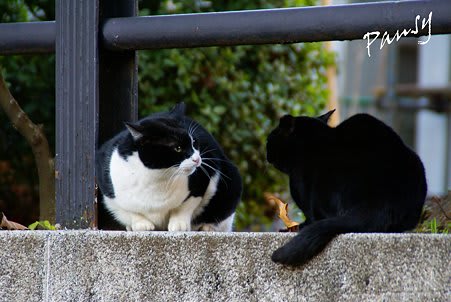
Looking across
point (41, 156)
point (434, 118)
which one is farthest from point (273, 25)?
point (434, 118)

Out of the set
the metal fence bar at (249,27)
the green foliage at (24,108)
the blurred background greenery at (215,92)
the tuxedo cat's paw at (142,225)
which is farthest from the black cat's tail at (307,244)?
the green foliage at (24,108)

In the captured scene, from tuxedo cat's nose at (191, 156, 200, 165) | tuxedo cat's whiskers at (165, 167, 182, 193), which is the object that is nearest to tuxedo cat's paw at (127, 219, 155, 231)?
tuxedo cat's whiskers at (165, 167, 182, 193)

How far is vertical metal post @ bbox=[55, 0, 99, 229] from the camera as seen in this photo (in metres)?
2.59

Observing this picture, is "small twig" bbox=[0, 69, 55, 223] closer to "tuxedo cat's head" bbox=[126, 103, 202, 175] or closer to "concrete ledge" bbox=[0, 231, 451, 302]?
"tuxedo cat's head" bbox=[126, 103, 202, 175]

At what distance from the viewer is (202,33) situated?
2523 millimetres

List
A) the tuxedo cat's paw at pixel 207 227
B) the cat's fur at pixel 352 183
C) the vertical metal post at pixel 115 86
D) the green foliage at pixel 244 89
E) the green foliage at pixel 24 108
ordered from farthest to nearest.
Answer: the green foliage at pixel 244 89
the green foliage at pixel 24 108
the tuxedo cat's paw at pixel 207 227
the vertical metal post at pixel 115 86
the cat's fur at pixel 352 183

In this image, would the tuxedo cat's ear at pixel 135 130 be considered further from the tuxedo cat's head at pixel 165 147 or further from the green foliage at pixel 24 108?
the green foliage at pixel 24 108

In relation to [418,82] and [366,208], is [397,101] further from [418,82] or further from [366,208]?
[366,208]

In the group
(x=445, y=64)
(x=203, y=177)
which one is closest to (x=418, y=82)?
(x=445, y=64)

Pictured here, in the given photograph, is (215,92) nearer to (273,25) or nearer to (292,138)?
(292,138)

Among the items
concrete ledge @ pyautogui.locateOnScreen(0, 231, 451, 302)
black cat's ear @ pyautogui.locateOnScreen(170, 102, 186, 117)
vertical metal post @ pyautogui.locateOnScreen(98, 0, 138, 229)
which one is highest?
vertical metal post @ pyautogui.locateOnScreen(98, 0, 138, 229)

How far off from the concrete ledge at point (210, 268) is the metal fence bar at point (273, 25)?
630 millimetres

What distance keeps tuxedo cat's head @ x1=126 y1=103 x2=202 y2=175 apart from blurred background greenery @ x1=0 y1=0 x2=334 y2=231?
5.36 ft

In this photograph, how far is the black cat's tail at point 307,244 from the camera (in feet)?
6.72
